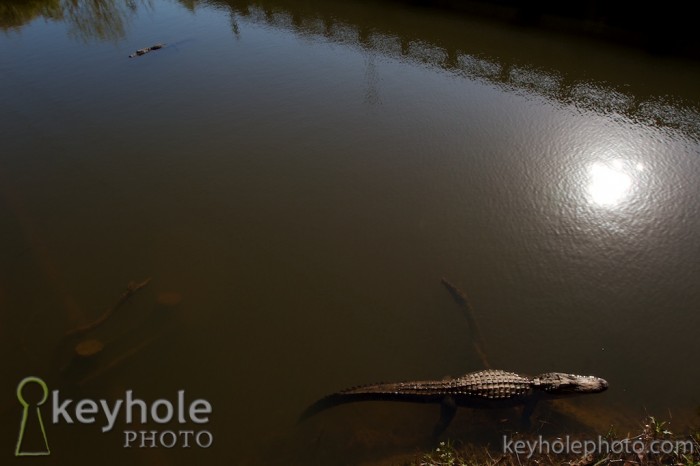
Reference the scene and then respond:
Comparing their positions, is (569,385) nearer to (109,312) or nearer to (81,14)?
(109,312)

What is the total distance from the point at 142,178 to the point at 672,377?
6742 millimetres

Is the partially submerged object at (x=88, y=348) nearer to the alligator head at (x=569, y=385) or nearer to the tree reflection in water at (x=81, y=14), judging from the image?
the alligator head at (x=569, y=385)

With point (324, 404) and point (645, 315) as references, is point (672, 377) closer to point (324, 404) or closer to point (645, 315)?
point (645, 315)

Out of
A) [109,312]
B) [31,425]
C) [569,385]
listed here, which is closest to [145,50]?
[109,312]

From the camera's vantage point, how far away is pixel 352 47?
9.52 m

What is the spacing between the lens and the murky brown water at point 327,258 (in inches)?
153

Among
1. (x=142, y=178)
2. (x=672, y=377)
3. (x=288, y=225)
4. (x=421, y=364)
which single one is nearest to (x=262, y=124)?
(x=142, y=178)

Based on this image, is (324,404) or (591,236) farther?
(591,236)

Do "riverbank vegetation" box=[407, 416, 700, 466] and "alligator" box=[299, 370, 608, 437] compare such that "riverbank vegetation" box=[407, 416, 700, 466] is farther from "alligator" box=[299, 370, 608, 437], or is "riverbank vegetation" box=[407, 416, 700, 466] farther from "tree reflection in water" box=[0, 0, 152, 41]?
"tree reflection in water" box=[0, 0, 152, 41]

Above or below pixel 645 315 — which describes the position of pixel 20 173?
above

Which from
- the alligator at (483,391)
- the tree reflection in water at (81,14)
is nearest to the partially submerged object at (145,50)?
the tree reflection in water at (81,14)

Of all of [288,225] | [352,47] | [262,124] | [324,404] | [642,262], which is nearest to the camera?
[324,404]

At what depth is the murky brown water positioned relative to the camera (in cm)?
388

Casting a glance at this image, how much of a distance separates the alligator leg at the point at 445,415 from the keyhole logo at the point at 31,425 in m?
3.30
